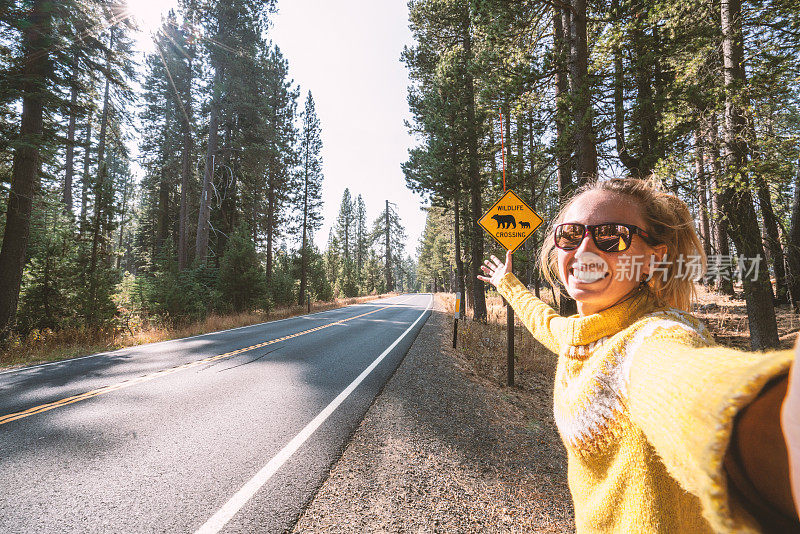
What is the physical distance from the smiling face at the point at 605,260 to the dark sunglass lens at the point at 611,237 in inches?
0.8

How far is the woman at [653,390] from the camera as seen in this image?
495mm

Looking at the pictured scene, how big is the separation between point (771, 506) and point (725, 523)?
84 millimetres

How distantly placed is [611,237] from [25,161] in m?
14.5

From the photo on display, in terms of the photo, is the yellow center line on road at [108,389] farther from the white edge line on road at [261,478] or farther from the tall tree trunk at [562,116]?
the tall tree trunk at [562,116]

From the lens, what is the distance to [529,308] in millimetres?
1937

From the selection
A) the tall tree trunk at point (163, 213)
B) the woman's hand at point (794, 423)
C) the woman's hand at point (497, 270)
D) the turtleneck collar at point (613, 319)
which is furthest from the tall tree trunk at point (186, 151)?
the woman's hand at point (794, 423)

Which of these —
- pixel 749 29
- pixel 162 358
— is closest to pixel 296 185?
pixel 162 358

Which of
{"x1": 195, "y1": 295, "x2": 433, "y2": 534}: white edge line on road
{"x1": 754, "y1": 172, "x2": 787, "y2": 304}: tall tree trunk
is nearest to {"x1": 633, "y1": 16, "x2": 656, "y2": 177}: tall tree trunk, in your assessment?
{"x1": 754, "y1": 172, "x2": 787, "y2": 304}: tall tree trunk

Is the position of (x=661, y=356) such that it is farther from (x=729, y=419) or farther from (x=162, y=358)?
(x=162, y=358)

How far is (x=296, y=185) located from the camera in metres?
26.4

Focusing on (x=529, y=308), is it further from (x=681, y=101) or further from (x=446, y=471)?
(x=681, y=101)

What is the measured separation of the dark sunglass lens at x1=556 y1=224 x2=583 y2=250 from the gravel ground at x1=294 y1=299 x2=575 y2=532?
248 cm

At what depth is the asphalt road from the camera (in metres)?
2.54

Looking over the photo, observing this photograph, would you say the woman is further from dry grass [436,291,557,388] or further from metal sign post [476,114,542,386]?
dry grass [436,291,557,388]
